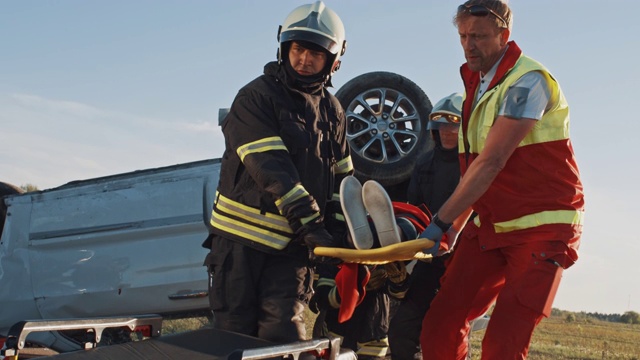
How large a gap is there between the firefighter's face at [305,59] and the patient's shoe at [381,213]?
77 cm

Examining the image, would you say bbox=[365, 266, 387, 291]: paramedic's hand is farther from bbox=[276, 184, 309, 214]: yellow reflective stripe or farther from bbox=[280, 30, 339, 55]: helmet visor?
bbox=[280, 30, 339, 55]: helmet visor

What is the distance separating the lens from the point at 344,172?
4.98m

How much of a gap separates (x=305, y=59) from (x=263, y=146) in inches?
20.5

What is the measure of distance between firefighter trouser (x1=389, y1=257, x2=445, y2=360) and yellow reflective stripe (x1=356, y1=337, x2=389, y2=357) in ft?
0.18

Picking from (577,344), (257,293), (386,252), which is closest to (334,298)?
(257,293)

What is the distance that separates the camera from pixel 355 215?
423 cm

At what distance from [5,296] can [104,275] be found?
0.91 meters

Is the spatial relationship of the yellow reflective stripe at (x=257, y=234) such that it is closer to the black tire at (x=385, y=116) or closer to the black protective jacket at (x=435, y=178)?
the black protective jacket at (x=435, y=178)

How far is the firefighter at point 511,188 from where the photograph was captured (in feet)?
13.3

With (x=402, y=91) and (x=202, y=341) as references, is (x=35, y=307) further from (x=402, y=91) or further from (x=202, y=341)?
(x=202, y=341)

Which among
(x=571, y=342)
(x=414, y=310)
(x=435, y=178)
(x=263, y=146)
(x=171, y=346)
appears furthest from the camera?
(x=571, y=342)

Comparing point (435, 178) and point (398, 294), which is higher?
point (435, 178)

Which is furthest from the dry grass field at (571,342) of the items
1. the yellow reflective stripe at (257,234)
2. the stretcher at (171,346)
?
the stretcher at (171,346)

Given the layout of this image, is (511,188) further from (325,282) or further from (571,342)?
(571,342)
